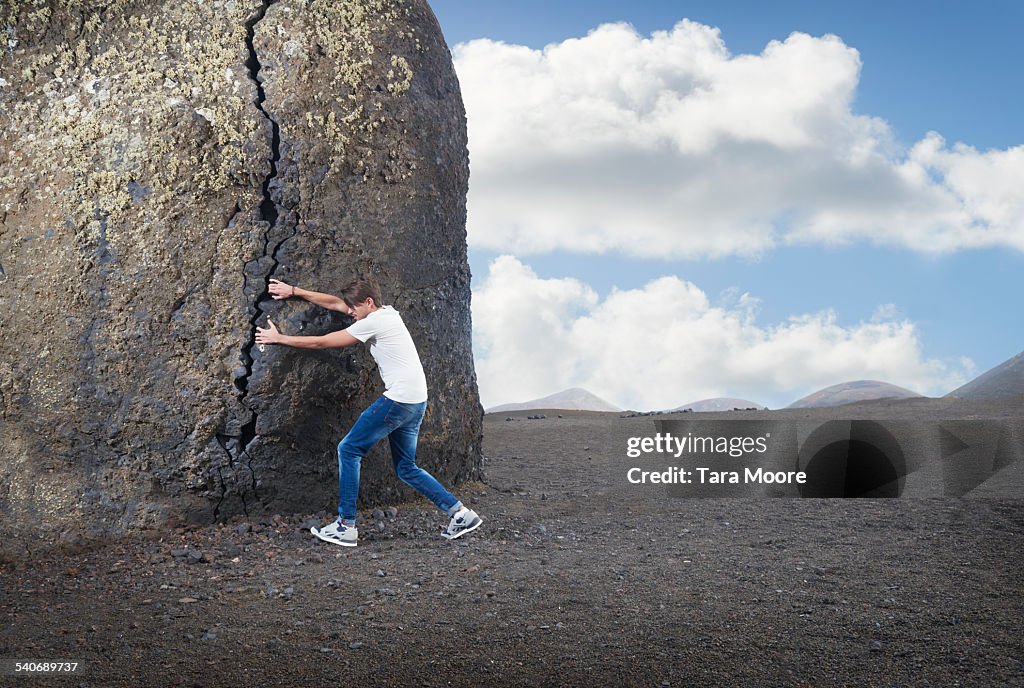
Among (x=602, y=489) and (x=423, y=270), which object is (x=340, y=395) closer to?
(x=423, y=270)

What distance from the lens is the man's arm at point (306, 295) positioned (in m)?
5.68

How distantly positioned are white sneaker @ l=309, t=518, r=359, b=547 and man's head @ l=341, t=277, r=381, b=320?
1.25 meters

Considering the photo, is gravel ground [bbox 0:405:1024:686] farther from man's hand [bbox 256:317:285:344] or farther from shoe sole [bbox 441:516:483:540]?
man's hand [bbox 256:317:285:344]

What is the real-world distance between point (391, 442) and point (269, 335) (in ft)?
3.24

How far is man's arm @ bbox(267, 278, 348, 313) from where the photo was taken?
568 centimetres

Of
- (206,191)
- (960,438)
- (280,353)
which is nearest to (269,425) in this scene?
(280,353)

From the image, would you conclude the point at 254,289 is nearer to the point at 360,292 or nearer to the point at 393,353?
the point at 360,292

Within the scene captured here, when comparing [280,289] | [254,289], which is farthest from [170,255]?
[280,289]

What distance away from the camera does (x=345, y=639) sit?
3887 millimetres

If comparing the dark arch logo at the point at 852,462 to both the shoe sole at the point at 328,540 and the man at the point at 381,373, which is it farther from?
the shoe sole at the point at 328,540

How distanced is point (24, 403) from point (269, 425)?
152cm

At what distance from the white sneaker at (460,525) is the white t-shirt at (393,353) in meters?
0.77

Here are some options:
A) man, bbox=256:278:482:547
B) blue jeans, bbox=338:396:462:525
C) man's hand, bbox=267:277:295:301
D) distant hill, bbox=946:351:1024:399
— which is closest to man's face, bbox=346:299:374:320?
man, bbox=256:278:482:547

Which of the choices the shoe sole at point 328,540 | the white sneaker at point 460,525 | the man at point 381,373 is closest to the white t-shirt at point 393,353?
the man at point 381,373
